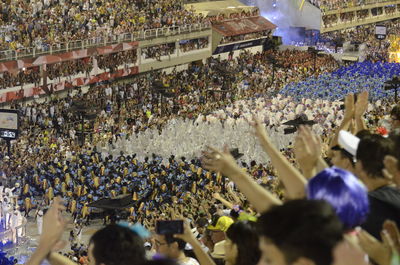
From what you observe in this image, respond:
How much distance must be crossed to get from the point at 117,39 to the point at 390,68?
14878mm

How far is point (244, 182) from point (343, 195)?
576 mm

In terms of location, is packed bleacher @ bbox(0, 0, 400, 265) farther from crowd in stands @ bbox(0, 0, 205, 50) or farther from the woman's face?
crowd in stands @ bbox(0, 0, 205, 50)

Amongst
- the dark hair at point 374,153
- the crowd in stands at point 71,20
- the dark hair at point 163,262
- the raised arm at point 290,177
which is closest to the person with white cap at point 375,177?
the dark hair at point 374,153

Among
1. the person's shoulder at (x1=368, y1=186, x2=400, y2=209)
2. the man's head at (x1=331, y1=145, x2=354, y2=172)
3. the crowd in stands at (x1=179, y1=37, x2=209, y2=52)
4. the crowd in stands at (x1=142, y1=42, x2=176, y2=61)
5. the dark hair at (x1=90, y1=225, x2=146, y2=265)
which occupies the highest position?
the person's shoulder at (x1=368, y1=186, x2=400, y2=209)

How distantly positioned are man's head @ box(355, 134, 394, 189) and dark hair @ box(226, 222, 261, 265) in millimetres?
731

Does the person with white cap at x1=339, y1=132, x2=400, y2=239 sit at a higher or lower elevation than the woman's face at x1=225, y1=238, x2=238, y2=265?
higher

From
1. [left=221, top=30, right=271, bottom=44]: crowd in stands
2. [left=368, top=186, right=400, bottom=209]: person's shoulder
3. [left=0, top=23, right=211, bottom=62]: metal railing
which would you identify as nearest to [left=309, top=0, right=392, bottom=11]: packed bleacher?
[left=221, top=30, right=271, bottom=44]: crowd in stands

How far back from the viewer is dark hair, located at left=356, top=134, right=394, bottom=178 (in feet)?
15.6

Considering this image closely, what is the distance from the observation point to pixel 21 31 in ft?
114

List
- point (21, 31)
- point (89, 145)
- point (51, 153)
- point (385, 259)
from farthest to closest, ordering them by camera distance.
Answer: point (21, 31)
point (89, 145)
point (51, 153)
point (385, 259)

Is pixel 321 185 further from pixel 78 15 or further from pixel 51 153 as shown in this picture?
pixel 78 15

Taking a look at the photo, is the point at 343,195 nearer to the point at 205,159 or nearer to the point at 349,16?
the point at 205,159

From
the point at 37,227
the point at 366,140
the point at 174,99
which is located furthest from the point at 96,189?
the point at 174,99

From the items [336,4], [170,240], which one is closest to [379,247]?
[170,240]
